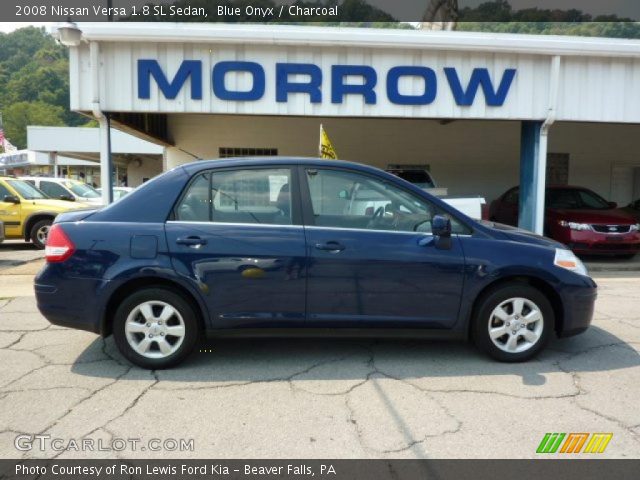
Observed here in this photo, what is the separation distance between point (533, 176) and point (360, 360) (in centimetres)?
674

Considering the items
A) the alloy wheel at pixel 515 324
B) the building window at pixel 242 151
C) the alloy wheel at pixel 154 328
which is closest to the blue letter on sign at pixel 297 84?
the alloy wheel at pixel 154 328

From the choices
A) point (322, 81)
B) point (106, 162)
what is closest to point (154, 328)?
point (106, 162)

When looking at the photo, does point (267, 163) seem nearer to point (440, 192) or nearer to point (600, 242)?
point (440, 192)

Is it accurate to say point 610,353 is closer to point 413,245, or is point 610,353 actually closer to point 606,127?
point 413,245

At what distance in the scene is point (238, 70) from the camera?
8.51 meters

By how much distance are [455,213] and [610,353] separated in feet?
6.41

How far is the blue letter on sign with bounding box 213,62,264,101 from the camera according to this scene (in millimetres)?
8469

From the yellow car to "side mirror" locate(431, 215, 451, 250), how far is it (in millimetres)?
9217

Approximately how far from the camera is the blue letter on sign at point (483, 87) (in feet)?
28.7

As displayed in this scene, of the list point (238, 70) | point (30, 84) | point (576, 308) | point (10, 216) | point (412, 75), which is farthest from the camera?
point (30, 84)

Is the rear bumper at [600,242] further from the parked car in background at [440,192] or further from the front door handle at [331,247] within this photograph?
the front door handle at [331,247]

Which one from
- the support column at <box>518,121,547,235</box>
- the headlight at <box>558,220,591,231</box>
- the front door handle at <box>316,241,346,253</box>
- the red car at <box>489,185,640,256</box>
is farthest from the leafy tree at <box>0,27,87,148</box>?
the front door handle at <box>316,241,346,253</box>

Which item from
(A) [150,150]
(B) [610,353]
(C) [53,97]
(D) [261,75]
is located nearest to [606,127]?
(D) [261,75]

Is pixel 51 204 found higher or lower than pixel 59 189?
lower
